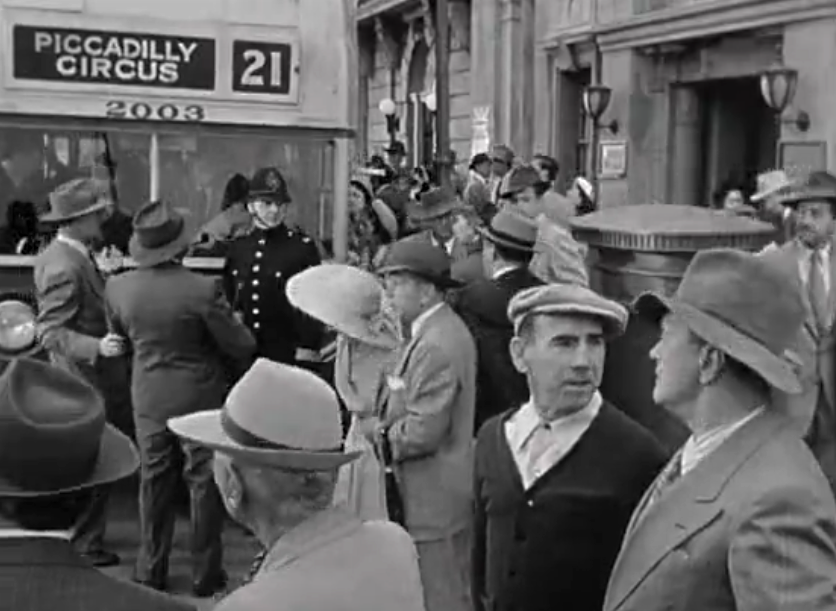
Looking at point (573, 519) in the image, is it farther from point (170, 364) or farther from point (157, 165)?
point (157, 165)

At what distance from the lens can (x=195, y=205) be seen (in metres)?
9.62

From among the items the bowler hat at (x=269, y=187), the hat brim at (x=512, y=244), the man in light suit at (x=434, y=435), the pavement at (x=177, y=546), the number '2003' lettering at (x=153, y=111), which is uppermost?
the number '2003' lettering at (x=153, y=111)

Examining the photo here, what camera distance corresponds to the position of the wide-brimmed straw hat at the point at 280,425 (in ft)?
9.96

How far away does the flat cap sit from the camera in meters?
4.44

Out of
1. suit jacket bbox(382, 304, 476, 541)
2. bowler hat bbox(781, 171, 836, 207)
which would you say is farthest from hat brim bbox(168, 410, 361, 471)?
bowler hat bbox(781, 171, 836, 207)

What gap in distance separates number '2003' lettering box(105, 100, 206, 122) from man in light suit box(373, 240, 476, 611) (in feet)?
12.9

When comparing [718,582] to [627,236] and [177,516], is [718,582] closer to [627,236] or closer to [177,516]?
[627,236]

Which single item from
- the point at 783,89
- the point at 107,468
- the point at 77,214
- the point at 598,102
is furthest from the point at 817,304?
the point at 598,102

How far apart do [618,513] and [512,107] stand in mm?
23010

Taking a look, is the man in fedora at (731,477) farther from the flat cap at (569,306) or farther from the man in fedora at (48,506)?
the man in fedora at (48,506)

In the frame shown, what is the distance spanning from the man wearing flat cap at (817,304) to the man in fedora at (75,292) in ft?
11.6

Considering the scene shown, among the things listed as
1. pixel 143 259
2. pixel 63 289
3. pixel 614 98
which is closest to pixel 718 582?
pixel 143 259

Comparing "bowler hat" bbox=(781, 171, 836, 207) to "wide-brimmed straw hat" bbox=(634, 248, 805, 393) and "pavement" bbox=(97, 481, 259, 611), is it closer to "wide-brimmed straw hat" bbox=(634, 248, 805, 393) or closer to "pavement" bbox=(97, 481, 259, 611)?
"pavement" bbox=(97, 481, 259, 611)

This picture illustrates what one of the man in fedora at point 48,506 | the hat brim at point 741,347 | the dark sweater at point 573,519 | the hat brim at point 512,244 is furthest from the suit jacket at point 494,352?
the man in fedora at point 48,506
